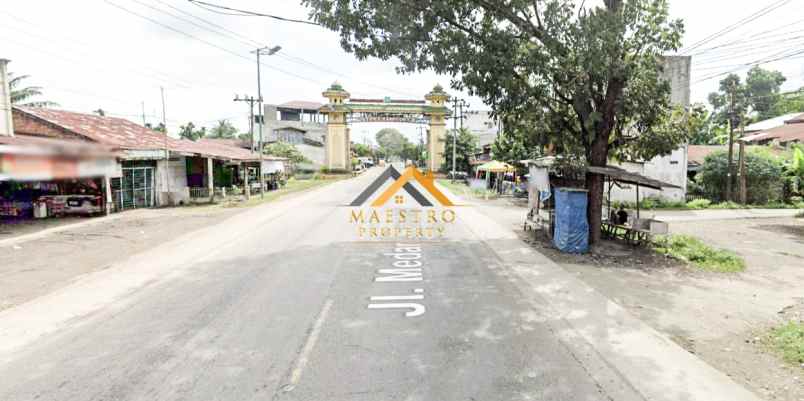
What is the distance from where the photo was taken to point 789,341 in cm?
606

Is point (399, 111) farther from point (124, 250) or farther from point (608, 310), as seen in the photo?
point (608, 310)

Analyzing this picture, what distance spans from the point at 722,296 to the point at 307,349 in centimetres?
765

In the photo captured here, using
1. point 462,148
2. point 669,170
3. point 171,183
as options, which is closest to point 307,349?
point 171,183

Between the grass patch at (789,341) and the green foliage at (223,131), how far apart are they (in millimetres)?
79717

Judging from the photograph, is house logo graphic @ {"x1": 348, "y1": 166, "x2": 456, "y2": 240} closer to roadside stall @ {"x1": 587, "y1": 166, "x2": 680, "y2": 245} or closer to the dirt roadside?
the dirt roadside

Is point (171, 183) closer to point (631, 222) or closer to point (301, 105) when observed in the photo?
point (631, 222)

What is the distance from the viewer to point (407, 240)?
13500 millimetres

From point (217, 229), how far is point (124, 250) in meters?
3.76

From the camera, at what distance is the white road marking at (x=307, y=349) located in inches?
188

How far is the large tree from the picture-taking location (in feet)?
37.7

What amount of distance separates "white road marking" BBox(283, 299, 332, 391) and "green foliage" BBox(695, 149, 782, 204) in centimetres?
2593

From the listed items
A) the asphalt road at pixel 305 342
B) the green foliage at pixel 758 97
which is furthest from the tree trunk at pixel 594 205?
the green foliage at pixel 758 97

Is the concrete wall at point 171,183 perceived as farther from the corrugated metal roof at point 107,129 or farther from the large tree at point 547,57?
the large tree at point 547,57

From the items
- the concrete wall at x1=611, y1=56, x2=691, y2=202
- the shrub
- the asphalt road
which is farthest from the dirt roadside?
the concrete wall at x1=611, y1=56, x2=691, y2=202
